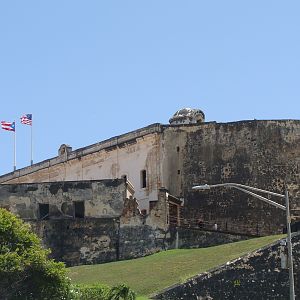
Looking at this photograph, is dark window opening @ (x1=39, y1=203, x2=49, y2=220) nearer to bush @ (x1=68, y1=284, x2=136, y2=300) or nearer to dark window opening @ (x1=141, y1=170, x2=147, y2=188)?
dark window opening @ (x1=141, y1=170, x2=147, y2=188)

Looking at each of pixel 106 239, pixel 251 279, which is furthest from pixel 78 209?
pixel 251 279

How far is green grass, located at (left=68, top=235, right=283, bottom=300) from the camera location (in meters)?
39.3

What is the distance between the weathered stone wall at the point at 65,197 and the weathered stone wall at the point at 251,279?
13991 millimetres

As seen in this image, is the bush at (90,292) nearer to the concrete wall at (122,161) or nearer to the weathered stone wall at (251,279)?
the weathered stone wall at (251,279)

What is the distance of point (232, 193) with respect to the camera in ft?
190

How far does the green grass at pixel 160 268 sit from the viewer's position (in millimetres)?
39312

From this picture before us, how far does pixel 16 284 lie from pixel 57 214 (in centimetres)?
1726

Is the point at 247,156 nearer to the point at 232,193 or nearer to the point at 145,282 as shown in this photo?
the point at 232,193

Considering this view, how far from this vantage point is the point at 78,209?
175 ft

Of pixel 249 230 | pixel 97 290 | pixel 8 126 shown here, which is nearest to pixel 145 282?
pixel 97 290

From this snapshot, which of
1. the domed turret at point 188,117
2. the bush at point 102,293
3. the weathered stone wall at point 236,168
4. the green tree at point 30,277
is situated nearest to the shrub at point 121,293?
the bush at point 102,293

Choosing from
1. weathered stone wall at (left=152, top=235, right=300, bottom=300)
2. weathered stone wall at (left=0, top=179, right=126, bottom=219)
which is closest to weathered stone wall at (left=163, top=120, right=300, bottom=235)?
weathered stone wall at (left=0, top=179, right=126, bottom=219)

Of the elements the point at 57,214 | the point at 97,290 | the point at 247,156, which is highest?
the point at 247,156

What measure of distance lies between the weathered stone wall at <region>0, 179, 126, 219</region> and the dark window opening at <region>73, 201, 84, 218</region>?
0.57 feet
